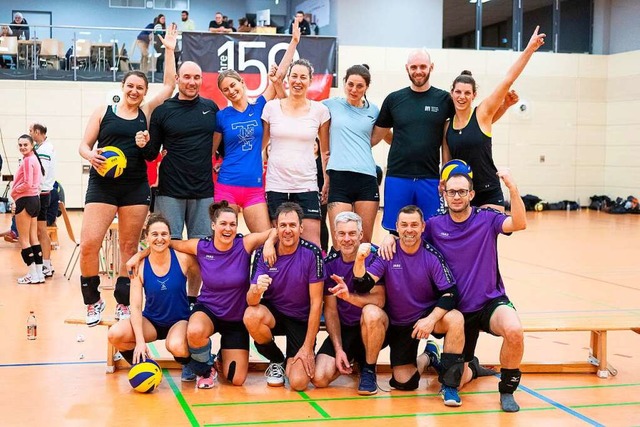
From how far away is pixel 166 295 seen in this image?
6.19m

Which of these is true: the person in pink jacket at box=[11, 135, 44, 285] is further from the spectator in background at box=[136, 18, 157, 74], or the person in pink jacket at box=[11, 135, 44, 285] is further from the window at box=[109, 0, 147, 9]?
the window at box=[109, 0, 147, 9]

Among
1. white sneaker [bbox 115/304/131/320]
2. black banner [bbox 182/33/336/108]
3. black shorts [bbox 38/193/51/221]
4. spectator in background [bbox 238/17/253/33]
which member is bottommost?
white sneaker [bbox 115/304/131/320]

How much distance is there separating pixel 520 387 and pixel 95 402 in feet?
10.6

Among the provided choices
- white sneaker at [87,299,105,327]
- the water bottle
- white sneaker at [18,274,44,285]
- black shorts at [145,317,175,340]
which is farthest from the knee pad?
white sneaker at [18,274,44,285]

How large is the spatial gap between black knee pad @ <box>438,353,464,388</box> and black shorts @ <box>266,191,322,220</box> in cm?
170

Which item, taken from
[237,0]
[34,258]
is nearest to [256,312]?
[34,258]

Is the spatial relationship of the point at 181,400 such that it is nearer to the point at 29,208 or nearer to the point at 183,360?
the point at 183,360

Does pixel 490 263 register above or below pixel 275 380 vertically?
above

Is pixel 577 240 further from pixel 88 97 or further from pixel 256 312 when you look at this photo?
pixel 88 97

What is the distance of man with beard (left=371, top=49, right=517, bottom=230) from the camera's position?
6.62m

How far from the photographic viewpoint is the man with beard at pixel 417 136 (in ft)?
21.7

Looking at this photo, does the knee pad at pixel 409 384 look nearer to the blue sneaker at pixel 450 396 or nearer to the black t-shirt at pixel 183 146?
the blue sneaker at pixel 450 396

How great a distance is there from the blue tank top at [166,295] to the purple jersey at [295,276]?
0.61m

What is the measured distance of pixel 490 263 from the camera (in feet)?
19.7
